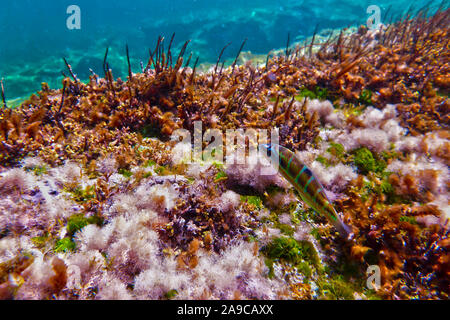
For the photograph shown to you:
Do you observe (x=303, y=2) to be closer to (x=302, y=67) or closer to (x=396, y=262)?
(x=302, y=67)

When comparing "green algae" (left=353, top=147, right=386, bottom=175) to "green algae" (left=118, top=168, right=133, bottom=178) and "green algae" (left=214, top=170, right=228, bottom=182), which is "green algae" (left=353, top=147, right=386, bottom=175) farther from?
"green algae" (left=118, top=168, right=133, bottom=178)

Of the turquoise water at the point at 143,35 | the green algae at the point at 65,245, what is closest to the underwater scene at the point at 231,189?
the green algae at the point at 65,245

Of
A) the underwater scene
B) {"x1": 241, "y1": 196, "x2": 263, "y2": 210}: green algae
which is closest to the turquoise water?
the underwater scene

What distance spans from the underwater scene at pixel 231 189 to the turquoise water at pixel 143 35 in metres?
21.2

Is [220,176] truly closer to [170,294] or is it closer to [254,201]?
[254,201]

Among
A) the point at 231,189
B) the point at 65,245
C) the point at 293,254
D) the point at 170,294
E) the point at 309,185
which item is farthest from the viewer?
A: the point at 231,189

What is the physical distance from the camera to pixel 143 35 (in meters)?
38.7

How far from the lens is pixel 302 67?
22.8 feet

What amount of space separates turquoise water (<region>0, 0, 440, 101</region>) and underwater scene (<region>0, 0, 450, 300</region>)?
2125cm

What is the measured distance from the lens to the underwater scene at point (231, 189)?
2.43m

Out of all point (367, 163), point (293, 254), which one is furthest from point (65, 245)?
point (367, 163)

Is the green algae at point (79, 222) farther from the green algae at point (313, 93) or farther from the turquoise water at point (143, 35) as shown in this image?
the turquoise water at point (143, 35)

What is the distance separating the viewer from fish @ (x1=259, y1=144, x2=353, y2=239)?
7.84 feet

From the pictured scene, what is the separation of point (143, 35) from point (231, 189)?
45.5m
